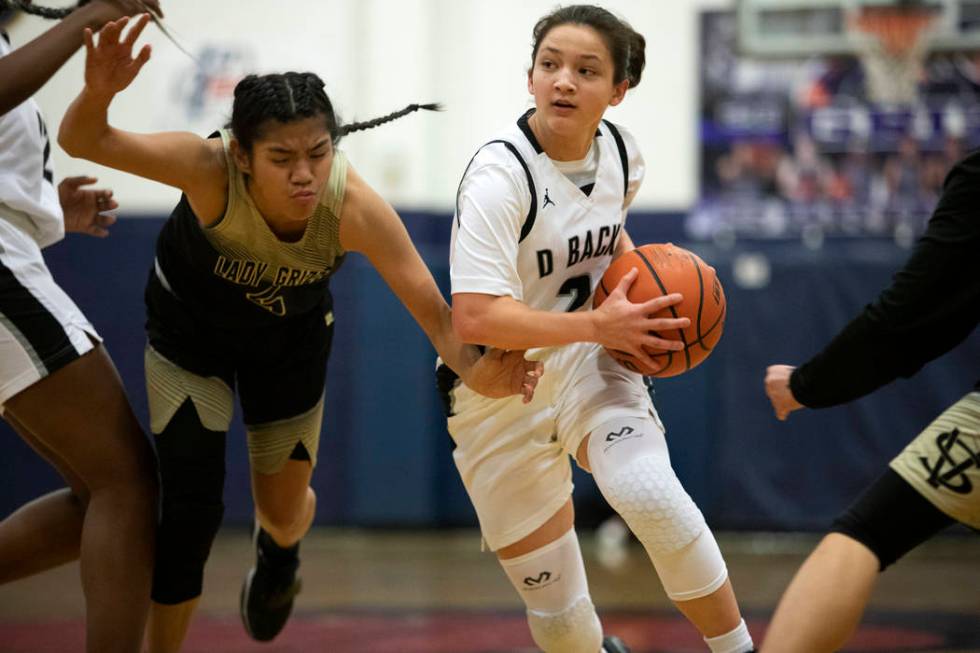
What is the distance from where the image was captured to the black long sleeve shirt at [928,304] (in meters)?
2.57

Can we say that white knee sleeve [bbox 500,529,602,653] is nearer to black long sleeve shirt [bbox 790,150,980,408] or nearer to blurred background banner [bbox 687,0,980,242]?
black long sleeve shirt [bbox 790,150,980,408]

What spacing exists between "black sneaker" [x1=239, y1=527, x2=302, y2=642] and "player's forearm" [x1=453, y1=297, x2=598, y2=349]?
61.7 inches

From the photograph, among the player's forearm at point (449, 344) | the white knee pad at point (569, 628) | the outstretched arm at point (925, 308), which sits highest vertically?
the outstretched arm at point (925, 308)

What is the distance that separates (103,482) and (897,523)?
6.81 ft

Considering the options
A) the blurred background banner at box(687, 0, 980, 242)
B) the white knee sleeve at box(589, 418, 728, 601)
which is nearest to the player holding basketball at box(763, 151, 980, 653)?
the white knee sleeve at box(589, 418, 728, 601)

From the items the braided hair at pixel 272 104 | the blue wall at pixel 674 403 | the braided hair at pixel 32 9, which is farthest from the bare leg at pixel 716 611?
the blue wall at pixel 674 403

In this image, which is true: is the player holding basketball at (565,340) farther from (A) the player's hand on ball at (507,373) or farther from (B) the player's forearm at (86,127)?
(B) the player's forearm at (86,127)

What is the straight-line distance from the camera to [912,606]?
573 centimetres

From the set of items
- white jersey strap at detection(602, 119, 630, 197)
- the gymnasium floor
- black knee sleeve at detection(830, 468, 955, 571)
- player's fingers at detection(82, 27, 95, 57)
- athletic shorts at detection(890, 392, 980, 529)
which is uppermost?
player's fingers at detection(82, 27, 95, 57)

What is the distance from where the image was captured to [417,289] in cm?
331

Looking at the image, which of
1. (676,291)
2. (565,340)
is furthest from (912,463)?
(565,340)

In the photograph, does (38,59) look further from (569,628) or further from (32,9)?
(569,628)

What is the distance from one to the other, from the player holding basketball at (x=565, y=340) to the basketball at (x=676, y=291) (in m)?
0.06

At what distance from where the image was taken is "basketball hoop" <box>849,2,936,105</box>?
26.8 ft
